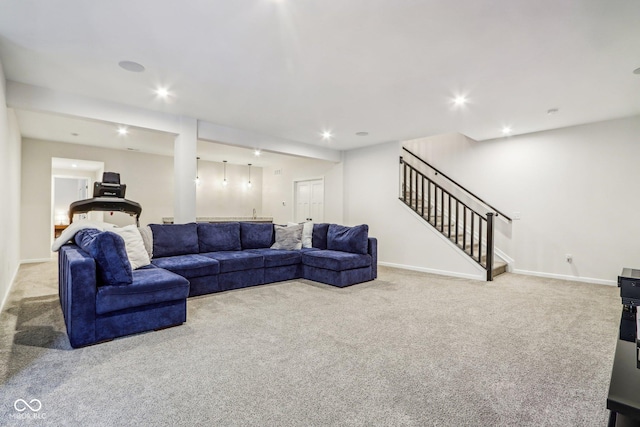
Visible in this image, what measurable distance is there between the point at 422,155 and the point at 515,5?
16.4ft

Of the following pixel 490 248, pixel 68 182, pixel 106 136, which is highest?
pixel 106 136

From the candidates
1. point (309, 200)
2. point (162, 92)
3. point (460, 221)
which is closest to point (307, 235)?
point (162, 92)

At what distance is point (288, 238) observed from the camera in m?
5.21

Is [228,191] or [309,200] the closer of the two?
[309,200]

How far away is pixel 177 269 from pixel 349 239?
2457mm

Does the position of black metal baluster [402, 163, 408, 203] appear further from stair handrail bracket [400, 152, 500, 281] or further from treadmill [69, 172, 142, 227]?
treadmill [69, 172, 142, 227]

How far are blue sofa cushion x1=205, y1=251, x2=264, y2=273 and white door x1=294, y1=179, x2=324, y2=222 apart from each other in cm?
370

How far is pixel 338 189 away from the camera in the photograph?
759 centimetres

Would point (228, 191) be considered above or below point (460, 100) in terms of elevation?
below

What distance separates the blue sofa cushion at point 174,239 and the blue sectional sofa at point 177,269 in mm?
12

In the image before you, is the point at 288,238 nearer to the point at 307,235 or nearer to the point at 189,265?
the point at 307,235

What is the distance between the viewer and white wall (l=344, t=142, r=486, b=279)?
567 centimetres

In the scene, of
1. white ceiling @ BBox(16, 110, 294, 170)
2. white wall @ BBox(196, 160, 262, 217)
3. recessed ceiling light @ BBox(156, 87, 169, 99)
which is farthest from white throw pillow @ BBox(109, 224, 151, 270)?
white wall @ BBox(196, 160, 262, 217)

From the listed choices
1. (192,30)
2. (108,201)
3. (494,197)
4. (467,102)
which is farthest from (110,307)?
(494,197)
